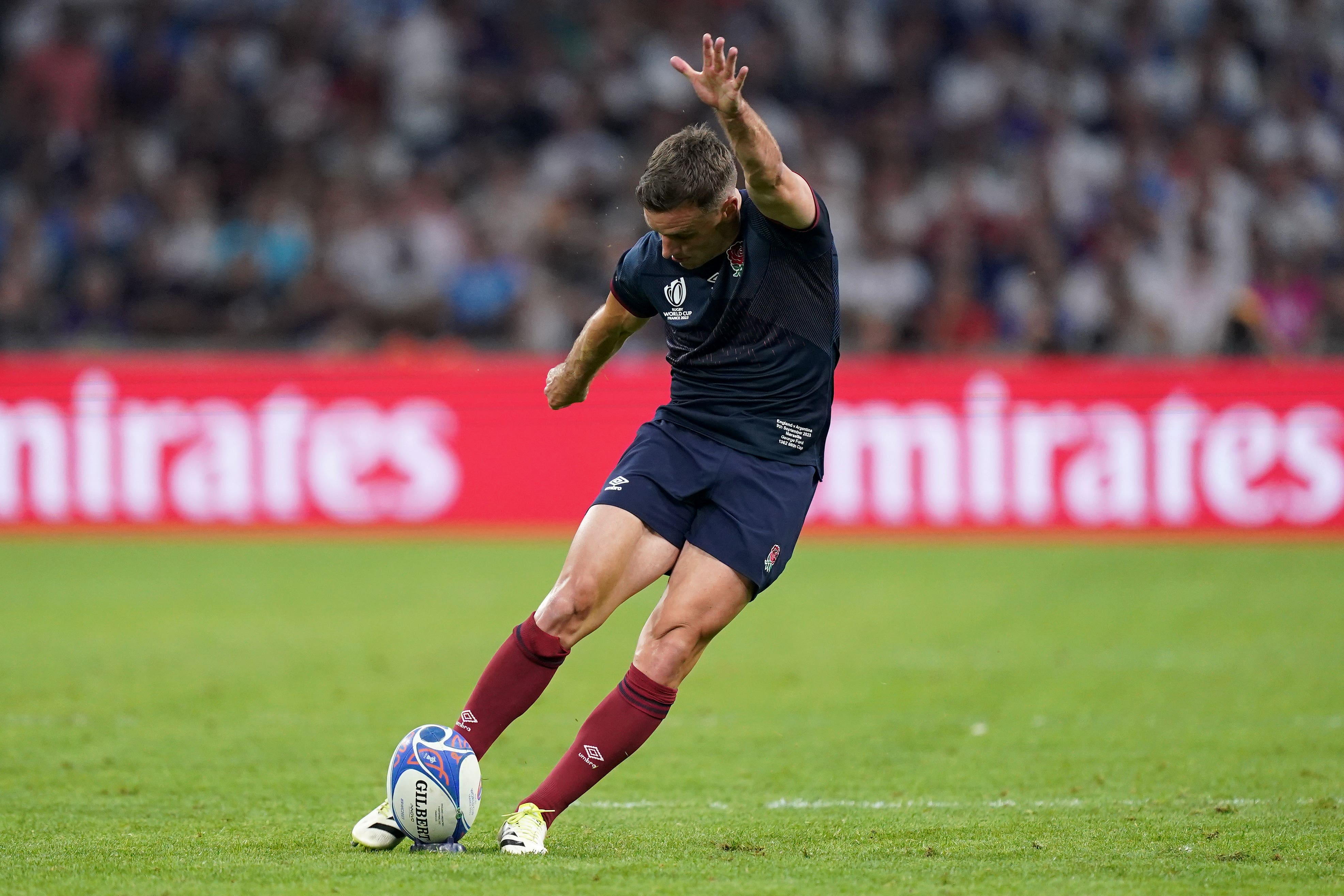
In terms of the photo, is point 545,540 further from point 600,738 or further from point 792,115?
point 600,738

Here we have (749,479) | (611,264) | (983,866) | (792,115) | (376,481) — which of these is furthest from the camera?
(792,115)

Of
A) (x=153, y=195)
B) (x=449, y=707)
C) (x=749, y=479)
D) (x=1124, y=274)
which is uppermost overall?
(x=153, y=195)

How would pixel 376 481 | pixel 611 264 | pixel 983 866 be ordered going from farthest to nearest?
pixel 611 264 → pixel 376 481 → pixel 983 866

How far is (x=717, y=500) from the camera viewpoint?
5.29 metres

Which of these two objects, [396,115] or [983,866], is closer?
[983,866]

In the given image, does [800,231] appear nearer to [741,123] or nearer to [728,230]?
[728,230]

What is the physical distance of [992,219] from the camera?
1709 centimetres

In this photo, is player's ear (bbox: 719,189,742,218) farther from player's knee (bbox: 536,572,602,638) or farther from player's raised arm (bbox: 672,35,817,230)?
player's knee (bbox: 536,572,602,638)

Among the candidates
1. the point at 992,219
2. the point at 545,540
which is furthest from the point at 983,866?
the point at 992,219

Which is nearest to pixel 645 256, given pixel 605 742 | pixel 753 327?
pixel 753 327

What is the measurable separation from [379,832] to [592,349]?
1769 mm

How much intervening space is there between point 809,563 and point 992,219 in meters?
5.39

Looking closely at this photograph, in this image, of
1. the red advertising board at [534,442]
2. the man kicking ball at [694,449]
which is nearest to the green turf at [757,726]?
the man kicking ball at [694,449]

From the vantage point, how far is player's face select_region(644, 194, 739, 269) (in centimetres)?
502
